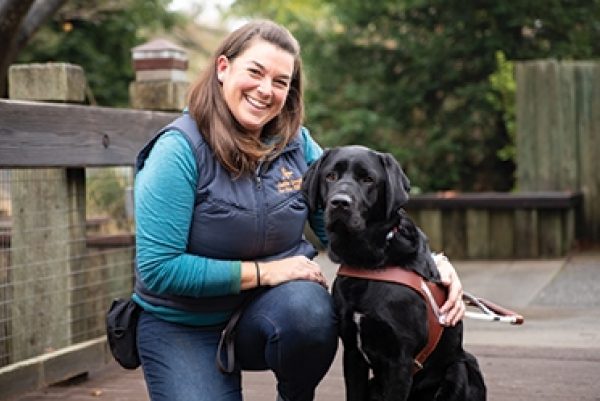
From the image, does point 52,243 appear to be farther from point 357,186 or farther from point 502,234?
point 502,234

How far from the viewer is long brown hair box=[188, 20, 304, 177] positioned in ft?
10.7

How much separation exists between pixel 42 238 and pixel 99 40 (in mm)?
7948

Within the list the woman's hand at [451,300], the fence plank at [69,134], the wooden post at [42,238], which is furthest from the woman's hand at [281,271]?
the wooden post at [42,238]

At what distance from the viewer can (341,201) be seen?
3.12 meters

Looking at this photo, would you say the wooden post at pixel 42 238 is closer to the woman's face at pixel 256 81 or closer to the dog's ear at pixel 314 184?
the woman's face at pixel 256 81

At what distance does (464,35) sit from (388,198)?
7.68m

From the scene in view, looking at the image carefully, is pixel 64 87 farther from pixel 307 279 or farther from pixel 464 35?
pixel 464 35

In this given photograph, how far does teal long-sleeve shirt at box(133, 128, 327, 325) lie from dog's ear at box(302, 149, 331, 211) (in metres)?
0.30

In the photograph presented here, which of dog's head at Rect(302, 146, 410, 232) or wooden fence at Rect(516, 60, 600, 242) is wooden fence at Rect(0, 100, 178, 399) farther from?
wooden fence at Rect(516, 60, 600, 242)

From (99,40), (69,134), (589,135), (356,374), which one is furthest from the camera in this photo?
(99,40)

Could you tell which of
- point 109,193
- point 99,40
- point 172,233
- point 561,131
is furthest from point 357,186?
point 99,40

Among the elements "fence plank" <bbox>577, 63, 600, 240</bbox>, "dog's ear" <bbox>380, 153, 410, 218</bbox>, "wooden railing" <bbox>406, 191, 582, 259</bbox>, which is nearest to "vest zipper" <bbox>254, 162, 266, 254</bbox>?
"dog's ear" <bbox>380, 153, 410, 218</bbox>

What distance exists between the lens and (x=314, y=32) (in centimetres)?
1117

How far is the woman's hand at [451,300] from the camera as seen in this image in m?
3.34
